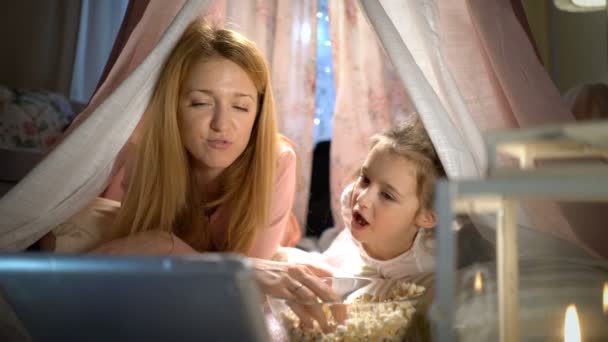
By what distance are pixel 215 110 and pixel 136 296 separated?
82 cm

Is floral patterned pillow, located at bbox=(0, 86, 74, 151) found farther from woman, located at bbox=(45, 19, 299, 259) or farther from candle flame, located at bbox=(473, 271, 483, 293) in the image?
candle flame, located at bbox=(473, 271, 483, 293)

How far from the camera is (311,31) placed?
222 centimetres

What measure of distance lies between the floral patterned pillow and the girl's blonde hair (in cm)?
142

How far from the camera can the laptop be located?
2.36ft

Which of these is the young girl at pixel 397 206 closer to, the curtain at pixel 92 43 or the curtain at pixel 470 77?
the curtain at pixel 470 77

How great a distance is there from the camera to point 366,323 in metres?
1.05

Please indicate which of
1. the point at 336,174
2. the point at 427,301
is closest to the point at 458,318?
the point at 427,301

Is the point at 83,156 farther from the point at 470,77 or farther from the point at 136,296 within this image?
the point at 470,77

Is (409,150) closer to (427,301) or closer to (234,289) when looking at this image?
(427,301)

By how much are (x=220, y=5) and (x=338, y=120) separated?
2.02 ft

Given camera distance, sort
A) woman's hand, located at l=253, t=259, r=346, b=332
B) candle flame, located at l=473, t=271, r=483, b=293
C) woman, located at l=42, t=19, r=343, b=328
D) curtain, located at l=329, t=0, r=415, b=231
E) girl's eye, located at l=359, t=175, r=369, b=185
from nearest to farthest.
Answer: woman's hand, located at l=253, t=259, r=346, b=332
candle flame, located at l=473, t=271, r=483, b=293
woman, located at l=42, t=19, r=343, b=328
girl's eye, located at l=359, t=175, r=369, b=185
curtain, located at l=329, t=0, r=415, b=231

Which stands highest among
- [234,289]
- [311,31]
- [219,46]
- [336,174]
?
[311,31]

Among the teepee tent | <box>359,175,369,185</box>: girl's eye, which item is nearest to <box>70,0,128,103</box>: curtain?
the teepee tent

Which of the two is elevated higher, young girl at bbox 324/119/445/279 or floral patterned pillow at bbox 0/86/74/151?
floral patterned pillow at bbox 0/86/74/151
